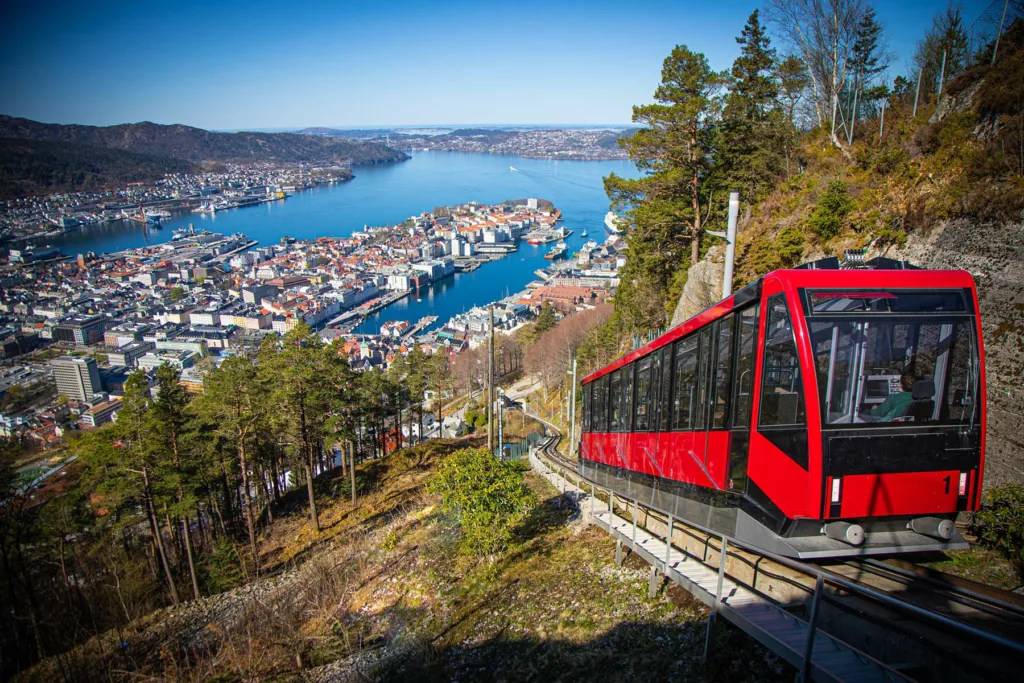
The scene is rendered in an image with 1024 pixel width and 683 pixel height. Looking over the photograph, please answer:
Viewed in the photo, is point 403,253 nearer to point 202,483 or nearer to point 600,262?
point 600,262

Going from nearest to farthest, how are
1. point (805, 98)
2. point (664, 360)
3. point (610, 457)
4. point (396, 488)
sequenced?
1. point (664, 360)
2. point (610, 457)
3. point (396, 488)
4. point (805, 98)

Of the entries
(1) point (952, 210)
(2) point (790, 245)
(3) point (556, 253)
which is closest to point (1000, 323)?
(1) point (952, 210)

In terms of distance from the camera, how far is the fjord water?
9325 cm

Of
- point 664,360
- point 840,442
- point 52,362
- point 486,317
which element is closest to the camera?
point 840,442

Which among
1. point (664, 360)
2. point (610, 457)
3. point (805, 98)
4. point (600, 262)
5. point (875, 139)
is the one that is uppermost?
point (805, 98)

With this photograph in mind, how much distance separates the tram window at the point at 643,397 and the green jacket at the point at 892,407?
308cm

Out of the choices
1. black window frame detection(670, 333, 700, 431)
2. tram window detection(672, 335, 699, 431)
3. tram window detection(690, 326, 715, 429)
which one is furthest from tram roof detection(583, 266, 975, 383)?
tram window detection(672, 335, 699, 431)

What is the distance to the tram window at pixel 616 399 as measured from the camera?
8.37 m

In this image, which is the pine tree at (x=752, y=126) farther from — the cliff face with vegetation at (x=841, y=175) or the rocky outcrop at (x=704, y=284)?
the rocky outcrop at (x=704, y=284)

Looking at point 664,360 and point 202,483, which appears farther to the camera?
point 202,483

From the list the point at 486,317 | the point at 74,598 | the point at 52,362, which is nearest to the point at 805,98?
the point at 74,598

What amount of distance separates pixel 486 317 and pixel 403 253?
47.2m

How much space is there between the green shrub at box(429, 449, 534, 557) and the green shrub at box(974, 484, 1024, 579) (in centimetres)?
579

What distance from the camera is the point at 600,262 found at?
9112 centimetres
